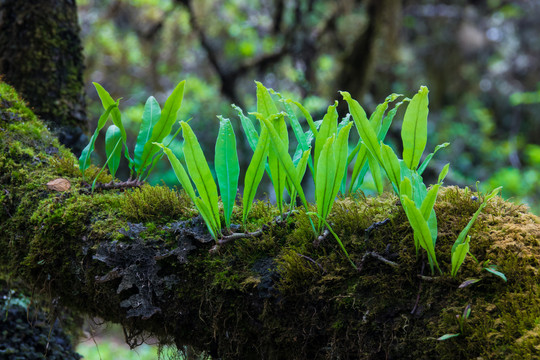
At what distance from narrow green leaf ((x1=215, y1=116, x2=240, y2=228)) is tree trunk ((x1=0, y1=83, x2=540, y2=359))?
0.11 metres

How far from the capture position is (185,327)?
123 cm

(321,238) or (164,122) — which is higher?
(164,122)

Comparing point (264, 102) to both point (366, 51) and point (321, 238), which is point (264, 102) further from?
point (366, 51)

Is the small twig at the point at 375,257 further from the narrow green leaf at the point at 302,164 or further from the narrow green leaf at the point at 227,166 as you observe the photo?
the narrow green leaf at the point at 227,166

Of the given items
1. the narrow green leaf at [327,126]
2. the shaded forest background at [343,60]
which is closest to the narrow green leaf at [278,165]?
the narrow green leaf at [327,126]

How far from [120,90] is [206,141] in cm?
272

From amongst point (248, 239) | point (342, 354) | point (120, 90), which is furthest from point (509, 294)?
Answer: point (120, 90)

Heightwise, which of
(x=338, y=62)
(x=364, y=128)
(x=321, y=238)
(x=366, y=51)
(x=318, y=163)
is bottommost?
(x=321, y=238)

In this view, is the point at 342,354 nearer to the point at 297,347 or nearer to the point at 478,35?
the point at 297,347

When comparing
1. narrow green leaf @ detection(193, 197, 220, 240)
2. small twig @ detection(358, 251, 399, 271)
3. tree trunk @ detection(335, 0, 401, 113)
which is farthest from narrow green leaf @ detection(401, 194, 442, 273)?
tree trunk @ detection(335, 0, 401, 113)

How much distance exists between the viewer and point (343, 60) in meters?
5.41

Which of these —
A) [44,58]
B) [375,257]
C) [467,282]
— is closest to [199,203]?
[375,257]

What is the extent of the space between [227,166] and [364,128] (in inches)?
17.8

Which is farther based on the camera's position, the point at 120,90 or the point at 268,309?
the point at 120,90
